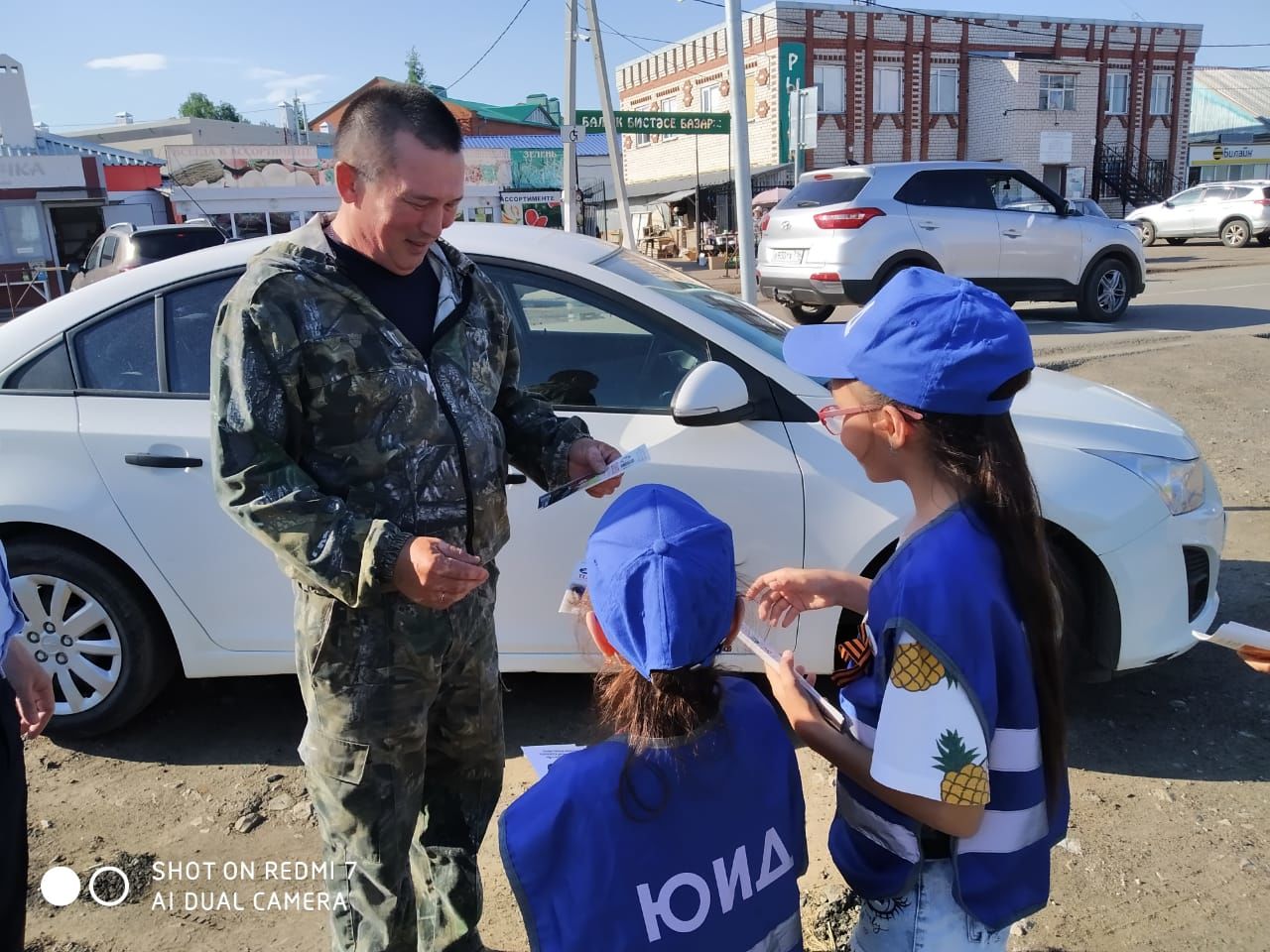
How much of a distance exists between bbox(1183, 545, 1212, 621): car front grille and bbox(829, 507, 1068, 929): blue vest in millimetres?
2078

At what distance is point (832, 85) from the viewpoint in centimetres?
3497

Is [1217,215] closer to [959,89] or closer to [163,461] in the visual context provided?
[959,89]

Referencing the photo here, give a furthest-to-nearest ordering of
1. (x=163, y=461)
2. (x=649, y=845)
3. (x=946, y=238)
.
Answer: (x=946, y=238), (x=163, y=461), (x=649, y=845)

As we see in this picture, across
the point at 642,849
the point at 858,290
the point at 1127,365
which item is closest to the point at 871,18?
the point at 858,290

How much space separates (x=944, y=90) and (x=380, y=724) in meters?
40.2

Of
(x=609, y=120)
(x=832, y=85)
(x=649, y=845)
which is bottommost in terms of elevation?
A: (x=649, y=845)

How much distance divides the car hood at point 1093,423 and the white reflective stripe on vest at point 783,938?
2.11 meters

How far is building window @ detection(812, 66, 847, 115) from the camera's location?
34.8 meters

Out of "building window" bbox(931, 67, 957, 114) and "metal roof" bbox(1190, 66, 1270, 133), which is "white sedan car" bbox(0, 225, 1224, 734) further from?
"metal roof" bbox(1190, 66, 1270, 133)

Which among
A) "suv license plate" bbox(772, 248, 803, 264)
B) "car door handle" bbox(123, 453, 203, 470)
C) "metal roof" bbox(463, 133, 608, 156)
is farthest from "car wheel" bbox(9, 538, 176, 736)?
"metal roof" bbox(463, 133, 608, 156)

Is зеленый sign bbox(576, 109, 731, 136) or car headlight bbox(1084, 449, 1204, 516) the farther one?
зеленый sign bbox(576, 109, 731, 136)

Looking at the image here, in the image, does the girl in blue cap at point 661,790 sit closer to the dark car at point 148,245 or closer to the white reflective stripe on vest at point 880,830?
the white reflective stripe on vest at point 880,830

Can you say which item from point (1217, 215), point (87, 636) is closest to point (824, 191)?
point (87, 636)

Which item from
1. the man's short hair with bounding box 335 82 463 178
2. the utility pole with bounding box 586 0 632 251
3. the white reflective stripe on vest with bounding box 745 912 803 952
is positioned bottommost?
the white reflective stripe on vest with bounding box 745 912 803 952
